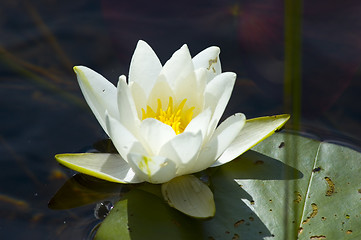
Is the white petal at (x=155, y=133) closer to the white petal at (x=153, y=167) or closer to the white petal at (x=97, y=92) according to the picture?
the white petal at (x=153, y=167)

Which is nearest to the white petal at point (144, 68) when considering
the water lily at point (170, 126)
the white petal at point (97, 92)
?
the water lily at point (170, 126)

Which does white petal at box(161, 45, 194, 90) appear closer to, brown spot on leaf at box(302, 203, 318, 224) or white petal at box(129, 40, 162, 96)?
white petal at box(129, 40, 162, 96)

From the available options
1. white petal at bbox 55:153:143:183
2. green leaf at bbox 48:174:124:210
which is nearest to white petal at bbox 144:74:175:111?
white petal at bbox 55:153:143:183

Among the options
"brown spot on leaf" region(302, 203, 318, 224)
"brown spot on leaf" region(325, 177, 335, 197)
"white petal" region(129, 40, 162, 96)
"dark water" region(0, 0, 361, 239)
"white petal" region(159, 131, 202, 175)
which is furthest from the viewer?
"dark water" region(0, 0, 361, 239)

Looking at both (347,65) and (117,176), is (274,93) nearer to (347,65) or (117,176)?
(347,65)

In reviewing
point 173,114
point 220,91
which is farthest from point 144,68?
point 220,91

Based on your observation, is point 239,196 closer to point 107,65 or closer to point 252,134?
point 252,134
